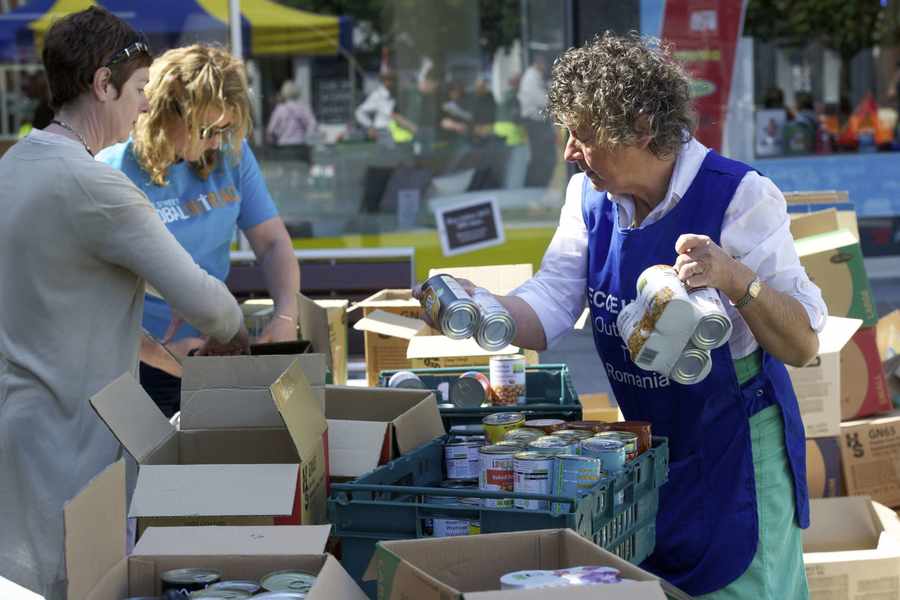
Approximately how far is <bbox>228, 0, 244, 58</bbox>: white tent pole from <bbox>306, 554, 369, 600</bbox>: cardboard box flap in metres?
6.90

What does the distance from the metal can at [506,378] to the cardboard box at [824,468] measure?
1.54 m

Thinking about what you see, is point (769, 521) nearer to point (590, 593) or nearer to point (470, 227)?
point (590, 593)

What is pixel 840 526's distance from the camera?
4.31m

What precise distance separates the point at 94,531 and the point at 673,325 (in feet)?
3.69

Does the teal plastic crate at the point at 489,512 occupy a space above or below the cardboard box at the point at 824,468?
above

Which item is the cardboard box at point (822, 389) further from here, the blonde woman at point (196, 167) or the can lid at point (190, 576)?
the can lid at point (190, 576)

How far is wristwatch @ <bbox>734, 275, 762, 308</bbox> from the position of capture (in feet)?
8.36

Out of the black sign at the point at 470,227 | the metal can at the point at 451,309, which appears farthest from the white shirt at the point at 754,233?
the black sign at the point at 470,227

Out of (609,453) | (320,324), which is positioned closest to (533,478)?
(609,453)

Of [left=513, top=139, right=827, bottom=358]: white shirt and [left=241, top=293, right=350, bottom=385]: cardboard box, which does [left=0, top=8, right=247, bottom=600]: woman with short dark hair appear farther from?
[left=513, top=139, right=827, bottom=358]: white shirt

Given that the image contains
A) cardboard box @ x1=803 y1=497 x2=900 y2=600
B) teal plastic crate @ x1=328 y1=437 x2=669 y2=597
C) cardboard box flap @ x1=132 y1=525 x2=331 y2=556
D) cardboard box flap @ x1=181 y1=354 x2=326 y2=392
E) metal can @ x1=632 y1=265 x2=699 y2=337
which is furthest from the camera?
cardboard box @ x1=803 y1=497 x2=900 y2=600

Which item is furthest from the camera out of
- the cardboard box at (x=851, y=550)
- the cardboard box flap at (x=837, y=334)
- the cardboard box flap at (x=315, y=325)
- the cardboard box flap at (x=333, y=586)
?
the cardboard box flap at (x=837, y=334)

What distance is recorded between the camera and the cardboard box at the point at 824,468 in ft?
15.0

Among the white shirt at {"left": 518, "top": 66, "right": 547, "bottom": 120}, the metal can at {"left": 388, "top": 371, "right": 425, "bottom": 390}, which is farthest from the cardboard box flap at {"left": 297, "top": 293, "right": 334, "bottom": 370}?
the white shirt at {"left": 518, "top": 66, "right": 547, "bottom": 120}
